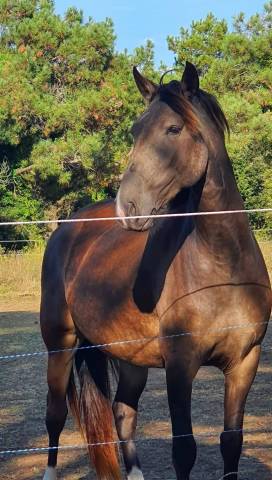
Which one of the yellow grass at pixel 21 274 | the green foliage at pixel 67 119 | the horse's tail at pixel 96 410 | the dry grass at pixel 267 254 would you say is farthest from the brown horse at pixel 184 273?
the green foliage at pixel 67 119

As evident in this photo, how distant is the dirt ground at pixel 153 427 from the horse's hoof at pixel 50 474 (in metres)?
0.15

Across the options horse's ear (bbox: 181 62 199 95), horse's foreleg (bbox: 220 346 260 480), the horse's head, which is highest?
horse's ear (bbox: 181 62 199 95)

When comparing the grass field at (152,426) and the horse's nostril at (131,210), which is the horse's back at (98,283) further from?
the grass field at (152,426)

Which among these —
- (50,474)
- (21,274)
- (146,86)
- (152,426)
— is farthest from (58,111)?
(146,86)

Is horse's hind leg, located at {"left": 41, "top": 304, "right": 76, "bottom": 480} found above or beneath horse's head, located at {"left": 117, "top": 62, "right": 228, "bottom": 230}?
beneath

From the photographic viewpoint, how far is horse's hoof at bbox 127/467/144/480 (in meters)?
4.45

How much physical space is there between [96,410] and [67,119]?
18.2m

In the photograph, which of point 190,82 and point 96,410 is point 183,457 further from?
point 190,82

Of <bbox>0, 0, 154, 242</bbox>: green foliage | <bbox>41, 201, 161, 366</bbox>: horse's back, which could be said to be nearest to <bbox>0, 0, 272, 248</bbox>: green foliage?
<bbox>0, 0, 154, 242</bbox>: green foliage

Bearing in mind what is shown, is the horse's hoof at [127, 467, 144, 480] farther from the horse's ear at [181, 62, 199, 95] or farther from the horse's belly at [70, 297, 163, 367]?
the horse's ear at [181, 62, 199, 95]

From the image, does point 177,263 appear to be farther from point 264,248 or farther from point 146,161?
point 264,248

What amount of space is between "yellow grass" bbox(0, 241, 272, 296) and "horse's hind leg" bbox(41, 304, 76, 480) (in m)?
11.5

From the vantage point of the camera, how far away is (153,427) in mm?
5699

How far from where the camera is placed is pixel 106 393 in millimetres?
4887
